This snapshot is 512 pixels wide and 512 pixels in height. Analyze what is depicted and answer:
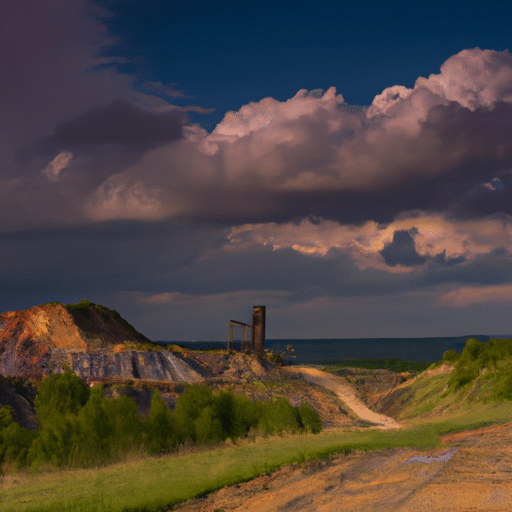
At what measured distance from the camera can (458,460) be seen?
11062mm

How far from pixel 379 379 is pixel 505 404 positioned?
85.6ft

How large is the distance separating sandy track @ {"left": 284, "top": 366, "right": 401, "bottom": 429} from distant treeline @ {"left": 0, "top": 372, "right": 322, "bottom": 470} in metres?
12.8

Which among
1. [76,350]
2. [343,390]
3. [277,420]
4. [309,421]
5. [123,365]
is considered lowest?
[343,390]

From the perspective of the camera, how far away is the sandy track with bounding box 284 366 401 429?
117ft

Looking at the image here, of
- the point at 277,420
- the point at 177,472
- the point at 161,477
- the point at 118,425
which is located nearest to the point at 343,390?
the point at 277,420

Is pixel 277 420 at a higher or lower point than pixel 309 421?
higher

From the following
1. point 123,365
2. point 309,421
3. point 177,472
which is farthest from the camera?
point 123,365

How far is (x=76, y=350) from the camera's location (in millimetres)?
42938

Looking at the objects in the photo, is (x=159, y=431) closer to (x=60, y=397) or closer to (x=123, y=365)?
(x=60, y=397)

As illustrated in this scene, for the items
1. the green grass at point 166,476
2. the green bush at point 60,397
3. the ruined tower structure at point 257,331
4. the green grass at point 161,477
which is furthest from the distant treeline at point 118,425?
the ruined tower structure at point 257,331

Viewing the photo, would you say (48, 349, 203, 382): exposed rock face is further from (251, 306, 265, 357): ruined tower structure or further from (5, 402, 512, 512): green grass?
(5, 402, 512, 512): green grass

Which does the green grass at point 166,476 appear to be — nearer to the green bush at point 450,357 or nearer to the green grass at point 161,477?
the green grass at point 161,477

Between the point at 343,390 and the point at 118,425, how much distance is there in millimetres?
31926

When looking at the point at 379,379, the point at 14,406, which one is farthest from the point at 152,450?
the point at 379,379
